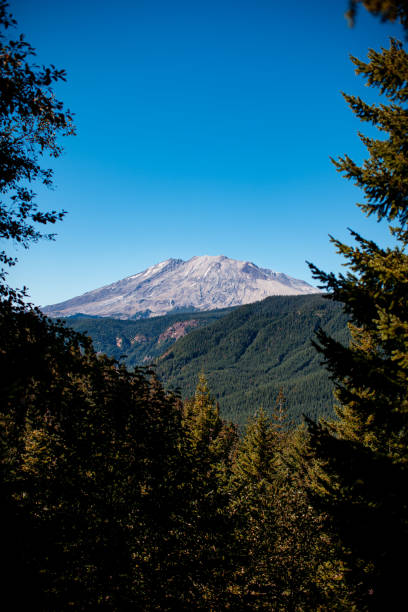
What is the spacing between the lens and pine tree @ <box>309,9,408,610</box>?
523 centimetres

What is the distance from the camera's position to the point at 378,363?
5918 millimetres

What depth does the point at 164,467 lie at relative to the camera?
23.8 feet

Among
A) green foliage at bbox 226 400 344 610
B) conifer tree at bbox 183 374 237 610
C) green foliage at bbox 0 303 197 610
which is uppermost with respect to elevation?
A: green foliage at bbox 0 303 197 610

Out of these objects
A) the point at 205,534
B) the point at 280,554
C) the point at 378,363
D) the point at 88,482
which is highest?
the point at 378,363

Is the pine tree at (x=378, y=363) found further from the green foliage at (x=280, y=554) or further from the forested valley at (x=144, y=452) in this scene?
the green foliage at (x=280, y=554)

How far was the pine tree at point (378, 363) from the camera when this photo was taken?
5.23 metres

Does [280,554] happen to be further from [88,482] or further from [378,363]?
[378,363]

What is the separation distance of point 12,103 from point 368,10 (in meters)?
6.33

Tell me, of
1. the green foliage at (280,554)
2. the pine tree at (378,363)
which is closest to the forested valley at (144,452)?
the pine tree at (378,363)

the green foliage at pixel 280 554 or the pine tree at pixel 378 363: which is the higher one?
the pine tree at pixel 378 363

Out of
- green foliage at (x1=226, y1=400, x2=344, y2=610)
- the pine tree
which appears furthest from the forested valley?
green foliage at (x1=226, y1=400, x2=344, y2=610)

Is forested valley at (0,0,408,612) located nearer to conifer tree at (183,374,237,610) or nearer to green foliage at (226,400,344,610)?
conifer tree at (183,374,237,610)

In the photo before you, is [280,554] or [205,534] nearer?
[205,534]

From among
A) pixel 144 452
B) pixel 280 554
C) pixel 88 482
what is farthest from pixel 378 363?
pixel 280 554
